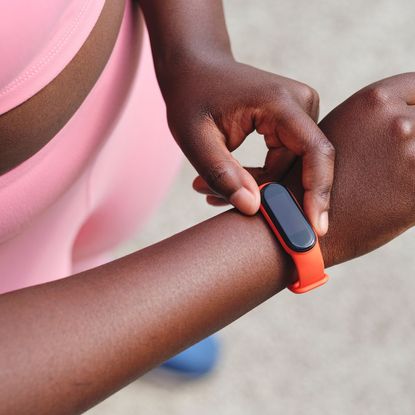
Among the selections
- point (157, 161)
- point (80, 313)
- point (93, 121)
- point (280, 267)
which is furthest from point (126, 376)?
point (157, 161)

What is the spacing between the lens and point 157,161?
1237 millimetres

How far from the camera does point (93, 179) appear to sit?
1.10m

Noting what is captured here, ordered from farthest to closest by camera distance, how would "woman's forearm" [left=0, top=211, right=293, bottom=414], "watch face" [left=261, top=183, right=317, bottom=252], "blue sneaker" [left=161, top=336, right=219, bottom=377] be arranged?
"blue sneaker" [left=161, top=336, right=219, bottom=377], "watch face" [left=261, top=183, right=317, bottom=252], "woman's forearm" [left=0, top=211, right=293, bottom=414]

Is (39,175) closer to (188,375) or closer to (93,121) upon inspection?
(93,121)

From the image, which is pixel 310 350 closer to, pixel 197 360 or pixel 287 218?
pixel 197 360

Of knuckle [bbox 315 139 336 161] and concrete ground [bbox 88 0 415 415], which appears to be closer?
knuckle [bbox 315 139 336 161]

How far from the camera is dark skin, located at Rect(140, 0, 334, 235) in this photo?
0.89m

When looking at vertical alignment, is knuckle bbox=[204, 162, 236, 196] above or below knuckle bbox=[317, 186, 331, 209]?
above

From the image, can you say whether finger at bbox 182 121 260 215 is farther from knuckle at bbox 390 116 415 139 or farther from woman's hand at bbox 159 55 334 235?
knuckle at bbox 390 116 415 139

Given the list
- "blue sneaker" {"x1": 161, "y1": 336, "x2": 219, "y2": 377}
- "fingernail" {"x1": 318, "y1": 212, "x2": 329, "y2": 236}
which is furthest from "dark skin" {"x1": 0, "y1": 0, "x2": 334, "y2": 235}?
"blue sneaker" {"x1": 161, "y1": 336, "x2": 219, "y2": 377}

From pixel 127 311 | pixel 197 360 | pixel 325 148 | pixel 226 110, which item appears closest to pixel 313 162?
pixel 325 148

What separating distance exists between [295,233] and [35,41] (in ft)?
1.16

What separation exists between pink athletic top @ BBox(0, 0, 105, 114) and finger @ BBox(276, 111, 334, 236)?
265 millimetres

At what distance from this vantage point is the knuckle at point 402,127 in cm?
90
